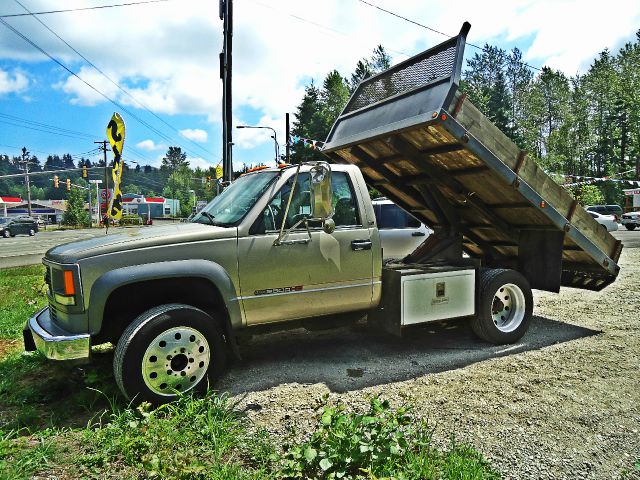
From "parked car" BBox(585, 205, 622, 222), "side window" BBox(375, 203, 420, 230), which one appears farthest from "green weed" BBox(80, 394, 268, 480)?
"parked car" BBox(585, 205, 622, 222)

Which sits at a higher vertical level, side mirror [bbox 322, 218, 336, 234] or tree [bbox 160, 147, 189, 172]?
tree [bbox 160, 147, 189, 172]

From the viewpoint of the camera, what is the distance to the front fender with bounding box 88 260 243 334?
3.65 m

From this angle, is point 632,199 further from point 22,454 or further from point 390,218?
point 22,454

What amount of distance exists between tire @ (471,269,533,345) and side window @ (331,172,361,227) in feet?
5.99

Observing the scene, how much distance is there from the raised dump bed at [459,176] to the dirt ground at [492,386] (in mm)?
1065

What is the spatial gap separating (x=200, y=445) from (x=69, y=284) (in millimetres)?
1625

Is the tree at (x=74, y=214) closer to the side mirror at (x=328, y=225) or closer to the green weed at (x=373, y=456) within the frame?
the side mirror at (x=328, y=225)

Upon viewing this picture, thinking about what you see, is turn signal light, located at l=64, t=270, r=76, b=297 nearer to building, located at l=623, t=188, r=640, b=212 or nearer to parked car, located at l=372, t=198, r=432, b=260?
parked car, located at l=372, t=198, r=432, b=260

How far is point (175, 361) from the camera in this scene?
12.6 feet

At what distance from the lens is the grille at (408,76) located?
4.54 meters

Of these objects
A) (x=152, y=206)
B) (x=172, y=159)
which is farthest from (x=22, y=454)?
(x=172, y=159)

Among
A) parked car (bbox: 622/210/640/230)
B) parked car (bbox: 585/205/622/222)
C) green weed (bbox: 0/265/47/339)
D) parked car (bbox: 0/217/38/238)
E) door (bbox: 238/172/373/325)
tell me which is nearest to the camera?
door (bbox: 238/172/373/325)

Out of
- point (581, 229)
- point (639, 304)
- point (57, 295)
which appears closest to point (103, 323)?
point (57, 295)

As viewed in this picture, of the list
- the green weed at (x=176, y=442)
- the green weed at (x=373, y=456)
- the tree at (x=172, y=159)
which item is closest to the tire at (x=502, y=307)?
the green weed at (x=373, y=456)
